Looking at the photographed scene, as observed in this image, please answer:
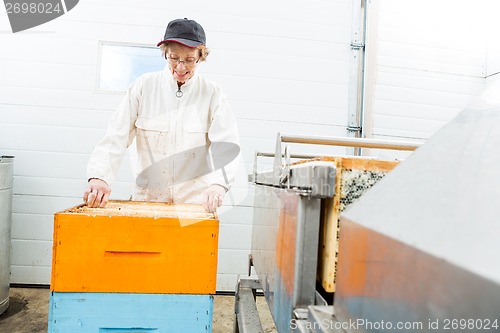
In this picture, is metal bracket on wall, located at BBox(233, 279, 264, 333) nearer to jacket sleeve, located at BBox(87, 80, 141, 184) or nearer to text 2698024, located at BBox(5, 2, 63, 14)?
jacket sleeve, located at BBox(87, 80, 141, 184)

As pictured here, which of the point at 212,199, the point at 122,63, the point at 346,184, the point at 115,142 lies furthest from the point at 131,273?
the point at 122,63

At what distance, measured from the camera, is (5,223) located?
2500mm

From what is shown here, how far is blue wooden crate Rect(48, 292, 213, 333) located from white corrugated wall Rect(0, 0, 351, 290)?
6.62ft

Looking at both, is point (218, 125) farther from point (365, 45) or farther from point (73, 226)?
point (365, 45)

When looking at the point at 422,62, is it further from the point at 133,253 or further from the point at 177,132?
the point at 133,253

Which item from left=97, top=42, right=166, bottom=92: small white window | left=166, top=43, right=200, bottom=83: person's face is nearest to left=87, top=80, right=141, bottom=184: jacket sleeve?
left=166, top=43, right=200, bottom=83: person's face

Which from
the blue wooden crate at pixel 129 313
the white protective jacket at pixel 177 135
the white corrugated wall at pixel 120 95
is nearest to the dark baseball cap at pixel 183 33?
the white protective jacket at pixel 177 135

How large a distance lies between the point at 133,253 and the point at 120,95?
2.24 meters

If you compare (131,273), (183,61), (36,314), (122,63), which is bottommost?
(36,314)

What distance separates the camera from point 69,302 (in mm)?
1057

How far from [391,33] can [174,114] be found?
8.13 ft

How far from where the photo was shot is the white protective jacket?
6.12ft

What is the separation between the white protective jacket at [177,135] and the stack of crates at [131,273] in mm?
736

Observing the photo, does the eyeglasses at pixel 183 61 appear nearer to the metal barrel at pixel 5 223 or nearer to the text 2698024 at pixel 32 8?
the metal barrel at pixel 5 223
